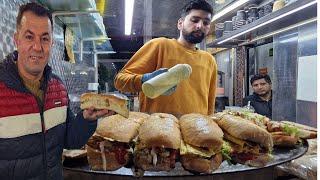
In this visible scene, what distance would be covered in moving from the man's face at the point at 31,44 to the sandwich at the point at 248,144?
0.93 metres

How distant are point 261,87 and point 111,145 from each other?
2551 millimetres

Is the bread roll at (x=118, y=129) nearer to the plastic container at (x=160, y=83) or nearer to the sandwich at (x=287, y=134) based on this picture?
the plastic container at (x=160, y=83)

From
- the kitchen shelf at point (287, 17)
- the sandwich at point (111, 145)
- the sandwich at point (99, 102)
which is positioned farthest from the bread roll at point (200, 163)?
the kitchen shelf at point (287, 17)

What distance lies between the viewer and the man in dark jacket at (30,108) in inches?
46.7

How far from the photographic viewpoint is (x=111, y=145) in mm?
1625

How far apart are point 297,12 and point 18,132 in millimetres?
2006

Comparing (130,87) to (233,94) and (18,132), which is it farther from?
(233,94)

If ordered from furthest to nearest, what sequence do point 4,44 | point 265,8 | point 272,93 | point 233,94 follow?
point 233,94, point 272,93, point 265,8, point 4,44

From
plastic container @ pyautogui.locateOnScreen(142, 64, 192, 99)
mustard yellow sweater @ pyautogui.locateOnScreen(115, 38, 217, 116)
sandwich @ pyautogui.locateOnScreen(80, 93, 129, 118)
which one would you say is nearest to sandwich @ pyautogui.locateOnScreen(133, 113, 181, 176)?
plastic container @ pyautogui.locateOnScreen(142, 64, 192, 99)

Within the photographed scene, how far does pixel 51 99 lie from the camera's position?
4.42ft

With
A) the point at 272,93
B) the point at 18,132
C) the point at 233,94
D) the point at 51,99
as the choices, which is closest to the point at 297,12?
the point at 272,93

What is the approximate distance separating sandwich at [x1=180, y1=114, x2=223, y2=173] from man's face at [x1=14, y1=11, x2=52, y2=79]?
71 cm

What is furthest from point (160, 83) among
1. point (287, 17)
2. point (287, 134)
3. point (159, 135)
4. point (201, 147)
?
point (287, 17)

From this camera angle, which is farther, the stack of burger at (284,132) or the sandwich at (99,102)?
the stack of burger at (284,132)
